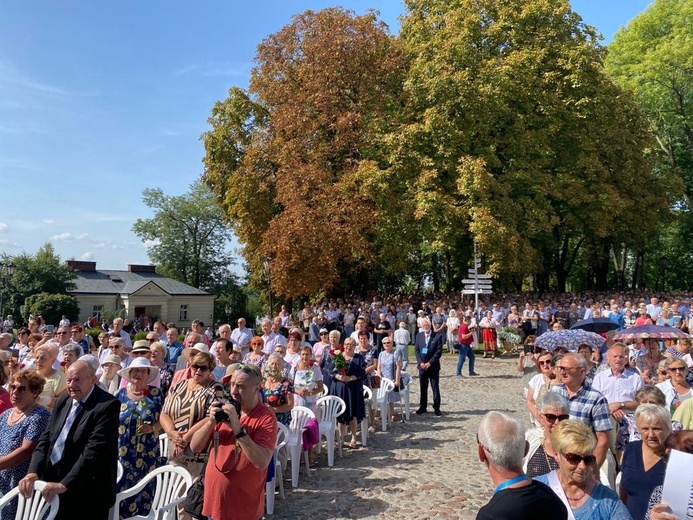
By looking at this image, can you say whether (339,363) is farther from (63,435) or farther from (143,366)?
(63,435)

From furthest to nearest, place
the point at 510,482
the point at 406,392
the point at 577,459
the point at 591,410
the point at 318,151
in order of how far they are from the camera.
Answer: the point at 318,151 → the point at 406,392 → the point at 591,410 → the point at 577,459 → the point at 510,482

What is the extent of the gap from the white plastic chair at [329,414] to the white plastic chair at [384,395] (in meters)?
1.64

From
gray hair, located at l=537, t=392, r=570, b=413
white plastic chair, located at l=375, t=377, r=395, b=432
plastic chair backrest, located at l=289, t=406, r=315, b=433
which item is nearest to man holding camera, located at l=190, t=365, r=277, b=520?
gray hair, located at l=537, t=392, r=570, b=413

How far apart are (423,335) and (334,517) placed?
5.27m

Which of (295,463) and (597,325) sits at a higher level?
(597,325)

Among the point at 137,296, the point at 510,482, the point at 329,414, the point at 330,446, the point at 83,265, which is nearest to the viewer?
the point at 510,482

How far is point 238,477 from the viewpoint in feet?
11.2

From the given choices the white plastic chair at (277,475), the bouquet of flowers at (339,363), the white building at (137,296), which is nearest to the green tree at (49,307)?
the white building at (137,296)

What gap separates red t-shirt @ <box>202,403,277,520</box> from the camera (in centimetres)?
340

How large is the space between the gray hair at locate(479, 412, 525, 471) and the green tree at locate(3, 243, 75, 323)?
40.6m

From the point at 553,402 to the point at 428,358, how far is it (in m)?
6.41

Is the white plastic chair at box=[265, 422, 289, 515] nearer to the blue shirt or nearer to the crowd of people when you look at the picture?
the crowd of people

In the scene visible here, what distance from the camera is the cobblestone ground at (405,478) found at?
5.50m

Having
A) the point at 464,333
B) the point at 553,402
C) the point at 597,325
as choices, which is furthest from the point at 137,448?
the point at 464,333
